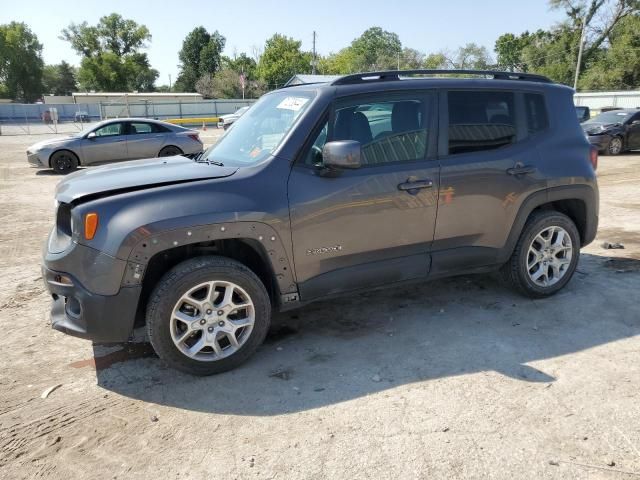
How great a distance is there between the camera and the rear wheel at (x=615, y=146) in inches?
647

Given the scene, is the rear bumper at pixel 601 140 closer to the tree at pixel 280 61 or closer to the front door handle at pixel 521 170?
the front door handle at pixel 521 170

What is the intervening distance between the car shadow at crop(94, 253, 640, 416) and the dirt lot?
0.02m

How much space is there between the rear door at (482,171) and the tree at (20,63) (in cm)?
10527

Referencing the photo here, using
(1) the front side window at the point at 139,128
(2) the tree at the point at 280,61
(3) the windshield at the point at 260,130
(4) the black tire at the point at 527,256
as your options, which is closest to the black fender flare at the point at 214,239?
(3) the windshield at the point at 260,130

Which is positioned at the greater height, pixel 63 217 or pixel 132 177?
pixel 132 177

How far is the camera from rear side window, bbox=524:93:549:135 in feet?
14.9

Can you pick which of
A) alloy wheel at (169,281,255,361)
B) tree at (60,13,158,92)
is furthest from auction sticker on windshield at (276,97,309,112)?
tree at (60,13,158,92)

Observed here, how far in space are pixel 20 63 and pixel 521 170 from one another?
108 metres

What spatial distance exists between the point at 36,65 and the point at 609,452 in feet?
364

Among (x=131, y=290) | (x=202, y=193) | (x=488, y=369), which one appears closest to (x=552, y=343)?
(x=488, y=369)

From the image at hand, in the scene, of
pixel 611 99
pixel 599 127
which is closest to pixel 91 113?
pixel 611 99

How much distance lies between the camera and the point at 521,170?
14.3 feet

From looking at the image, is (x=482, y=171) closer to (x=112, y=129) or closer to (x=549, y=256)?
(x=549, y=256)

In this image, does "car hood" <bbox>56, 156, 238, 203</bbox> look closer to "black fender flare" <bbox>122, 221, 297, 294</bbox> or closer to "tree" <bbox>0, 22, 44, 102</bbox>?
"black fender flare" <bbox>122, 221, 297, 294</bbox>
